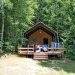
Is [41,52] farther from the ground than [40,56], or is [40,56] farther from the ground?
[41,52]

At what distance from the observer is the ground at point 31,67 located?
19672mm

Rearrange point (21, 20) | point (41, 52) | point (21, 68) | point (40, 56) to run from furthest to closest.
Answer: point (21, 20) < point (41, 52) < point (40, 56) < point (21, 68)

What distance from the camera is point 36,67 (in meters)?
21.7

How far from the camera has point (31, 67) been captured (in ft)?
70.8

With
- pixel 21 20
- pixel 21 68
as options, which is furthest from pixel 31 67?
pixel 21 20

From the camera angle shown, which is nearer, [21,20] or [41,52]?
[41,52]

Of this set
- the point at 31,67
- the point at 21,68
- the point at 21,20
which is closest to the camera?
the point at 21,68

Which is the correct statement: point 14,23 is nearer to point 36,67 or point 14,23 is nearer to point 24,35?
point 24,35

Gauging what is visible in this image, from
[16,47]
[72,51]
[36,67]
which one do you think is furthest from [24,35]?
[36,67]

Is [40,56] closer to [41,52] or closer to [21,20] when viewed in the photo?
[41,52]

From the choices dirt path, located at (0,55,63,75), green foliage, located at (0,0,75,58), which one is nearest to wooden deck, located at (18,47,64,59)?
dirt path, located at (0,55,63,75)

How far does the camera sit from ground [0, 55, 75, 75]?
64.5 feet

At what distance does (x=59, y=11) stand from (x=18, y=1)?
833 centimetres

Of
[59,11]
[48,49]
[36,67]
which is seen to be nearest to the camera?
[36,67]
